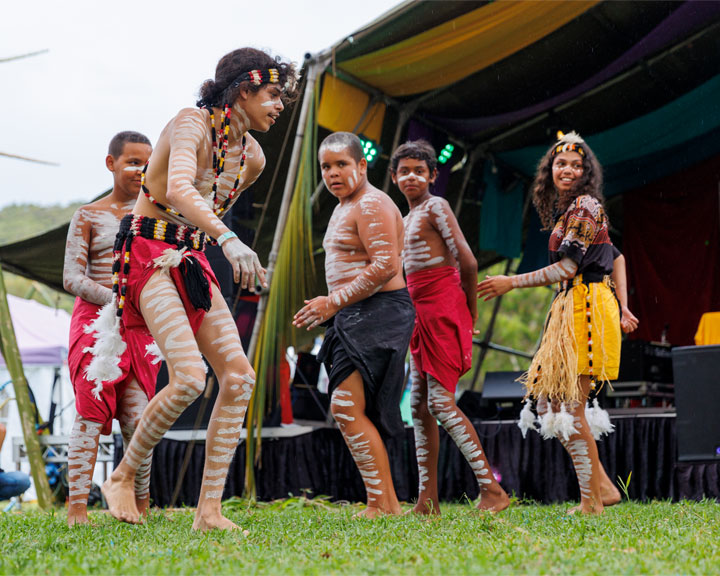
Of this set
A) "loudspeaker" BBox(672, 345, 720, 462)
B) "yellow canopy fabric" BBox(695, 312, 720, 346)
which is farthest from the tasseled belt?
"yellow canopy fabric" BBox(695, 312, 720, 346)

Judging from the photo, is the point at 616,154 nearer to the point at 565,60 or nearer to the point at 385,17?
the point at 565,60

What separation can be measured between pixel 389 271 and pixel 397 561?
1764 mm

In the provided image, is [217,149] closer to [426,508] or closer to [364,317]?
[364,317]

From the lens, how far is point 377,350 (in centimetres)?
369

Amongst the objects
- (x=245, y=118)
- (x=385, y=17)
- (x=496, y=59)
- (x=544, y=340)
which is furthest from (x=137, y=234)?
(x=496, y=59)

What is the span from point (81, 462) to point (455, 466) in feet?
11.6

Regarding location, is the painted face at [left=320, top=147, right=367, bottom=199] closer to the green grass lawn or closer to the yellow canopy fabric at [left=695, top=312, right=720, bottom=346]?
the green grass lawn

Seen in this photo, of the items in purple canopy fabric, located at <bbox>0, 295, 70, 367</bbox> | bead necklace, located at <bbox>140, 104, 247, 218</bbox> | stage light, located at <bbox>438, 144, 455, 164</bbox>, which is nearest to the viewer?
bead necklace, located at <bbox>140, 104, 247, 218</bbox>

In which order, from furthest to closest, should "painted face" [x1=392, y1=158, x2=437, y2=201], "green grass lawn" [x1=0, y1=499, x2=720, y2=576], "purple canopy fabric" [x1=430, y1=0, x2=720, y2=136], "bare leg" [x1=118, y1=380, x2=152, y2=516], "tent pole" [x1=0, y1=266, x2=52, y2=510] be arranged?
"purple canopy fabric" [x1=430, y1=0, x2=720, y2=136] → "tent pole" [x1=0, y1=266, x2=52, y2=510] → "painted face" [x1=392, y1=158, x2=437, y2=201] → "bare leg" [x1=118, y1=380, x2=152, y2=516] → "green grass lawn" [x1=0, y1=499, x2=720, y2=576]

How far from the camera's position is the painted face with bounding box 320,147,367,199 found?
3828mm

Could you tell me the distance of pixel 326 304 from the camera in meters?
3.56

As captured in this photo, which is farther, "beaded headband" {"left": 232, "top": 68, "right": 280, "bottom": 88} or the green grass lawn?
"beaded headband" {"left": 232, "top": 68, "right": 280, "bottom": 88}

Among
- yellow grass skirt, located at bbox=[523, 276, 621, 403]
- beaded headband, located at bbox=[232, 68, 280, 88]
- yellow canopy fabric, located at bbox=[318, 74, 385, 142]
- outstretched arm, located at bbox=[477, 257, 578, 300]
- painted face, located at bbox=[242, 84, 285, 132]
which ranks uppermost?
yellow canopy fabric, located at bbox=[318, 74, 385, 142]

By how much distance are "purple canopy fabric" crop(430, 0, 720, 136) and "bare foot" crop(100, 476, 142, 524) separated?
5.60 m
